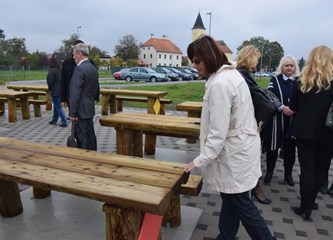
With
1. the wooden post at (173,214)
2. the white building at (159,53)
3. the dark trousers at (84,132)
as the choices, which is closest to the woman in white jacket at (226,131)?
the wooden post at (173,214)

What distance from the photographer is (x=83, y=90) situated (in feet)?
14.4

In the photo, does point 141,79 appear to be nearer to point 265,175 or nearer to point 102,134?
point 102,134

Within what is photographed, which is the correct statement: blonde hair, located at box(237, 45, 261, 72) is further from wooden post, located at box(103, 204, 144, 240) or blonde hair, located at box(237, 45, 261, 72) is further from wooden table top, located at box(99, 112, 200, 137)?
wooden post, located at box(103, 204, 144, 240)

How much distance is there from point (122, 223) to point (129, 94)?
23.1ft

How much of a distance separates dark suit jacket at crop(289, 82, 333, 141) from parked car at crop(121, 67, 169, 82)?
2485 centimetres

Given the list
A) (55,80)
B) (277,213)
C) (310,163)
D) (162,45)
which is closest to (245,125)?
(310,163)

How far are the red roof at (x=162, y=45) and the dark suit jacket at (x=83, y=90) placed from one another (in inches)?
3089

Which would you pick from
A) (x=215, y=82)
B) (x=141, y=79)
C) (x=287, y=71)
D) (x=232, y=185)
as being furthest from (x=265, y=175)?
(x=141, y=79)

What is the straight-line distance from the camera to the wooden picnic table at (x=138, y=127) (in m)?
3.87

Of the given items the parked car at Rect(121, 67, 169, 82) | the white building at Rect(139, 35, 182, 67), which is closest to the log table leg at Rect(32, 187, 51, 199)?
the parked car at Rect(121, 67, 169, 82)

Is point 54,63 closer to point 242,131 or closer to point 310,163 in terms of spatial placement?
point 310,163

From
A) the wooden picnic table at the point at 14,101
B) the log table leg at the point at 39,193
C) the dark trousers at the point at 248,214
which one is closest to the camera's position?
the dark trousers at the point at 248,214

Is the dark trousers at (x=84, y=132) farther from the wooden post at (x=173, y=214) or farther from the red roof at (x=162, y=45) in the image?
the red roof at (x=162, y=45)

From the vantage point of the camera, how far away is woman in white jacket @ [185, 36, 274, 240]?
6.58 ft
